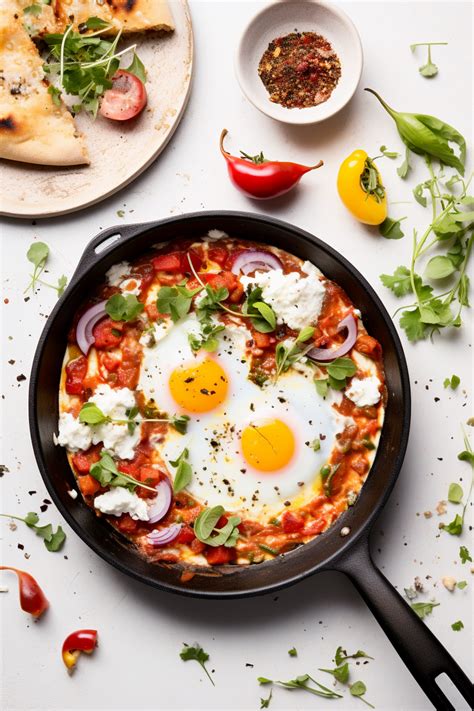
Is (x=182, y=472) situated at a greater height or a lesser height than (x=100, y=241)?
lesser

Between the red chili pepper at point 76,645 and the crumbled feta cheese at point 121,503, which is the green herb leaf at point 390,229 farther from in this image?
the red chili pepper at point 76,645

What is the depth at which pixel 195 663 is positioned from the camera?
471cm

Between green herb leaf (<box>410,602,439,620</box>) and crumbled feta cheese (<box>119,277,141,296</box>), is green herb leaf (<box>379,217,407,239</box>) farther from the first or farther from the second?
green herb leaf (<box>410,602,439,620</box>)

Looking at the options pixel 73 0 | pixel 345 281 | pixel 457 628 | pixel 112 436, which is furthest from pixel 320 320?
pixel 73 0

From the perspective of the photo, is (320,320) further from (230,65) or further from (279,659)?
(279,659)

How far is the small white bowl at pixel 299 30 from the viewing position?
4.73 metres

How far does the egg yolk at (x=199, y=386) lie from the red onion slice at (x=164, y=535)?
2.21ft

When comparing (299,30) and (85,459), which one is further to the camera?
(299,30)

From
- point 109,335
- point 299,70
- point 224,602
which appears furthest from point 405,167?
point 224,602

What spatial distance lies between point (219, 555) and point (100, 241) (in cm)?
187

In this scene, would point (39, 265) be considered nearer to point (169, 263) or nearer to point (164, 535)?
point (169, 263)

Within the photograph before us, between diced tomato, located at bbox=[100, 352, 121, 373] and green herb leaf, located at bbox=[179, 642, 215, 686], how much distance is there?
167cm

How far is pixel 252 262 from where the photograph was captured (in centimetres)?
470

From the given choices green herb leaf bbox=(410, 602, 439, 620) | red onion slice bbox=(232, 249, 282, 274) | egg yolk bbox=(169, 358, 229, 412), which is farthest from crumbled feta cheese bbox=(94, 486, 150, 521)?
green herb leaf bbox=(410, 602, 439, 620)
